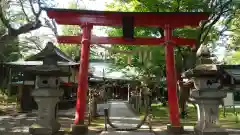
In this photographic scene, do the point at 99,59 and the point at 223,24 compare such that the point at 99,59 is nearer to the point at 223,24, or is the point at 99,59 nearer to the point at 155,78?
the point at 155,78

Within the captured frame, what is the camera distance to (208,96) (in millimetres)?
10359

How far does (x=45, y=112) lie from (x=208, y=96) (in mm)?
6255

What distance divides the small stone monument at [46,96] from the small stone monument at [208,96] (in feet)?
17.6

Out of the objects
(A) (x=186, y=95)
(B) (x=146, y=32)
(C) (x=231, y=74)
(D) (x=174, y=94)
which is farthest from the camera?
(C) (x=231, y=74)

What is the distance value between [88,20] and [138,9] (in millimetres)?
8698

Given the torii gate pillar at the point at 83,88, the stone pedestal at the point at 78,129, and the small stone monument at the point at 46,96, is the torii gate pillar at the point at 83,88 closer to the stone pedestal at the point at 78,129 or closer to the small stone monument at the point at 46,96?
the stone pedestal at the point at 78,129

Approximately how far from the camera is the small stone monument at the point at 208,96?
408 inches

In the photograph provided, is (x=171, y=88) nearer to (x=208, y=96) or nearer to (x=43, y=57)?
(x=208, y=96)

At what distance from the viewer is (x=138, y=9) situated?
66.2 ft

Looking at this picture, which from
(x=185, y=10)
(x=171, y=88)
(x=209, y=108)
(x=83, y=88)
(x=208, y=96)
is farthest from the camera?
(x=185, y=10)

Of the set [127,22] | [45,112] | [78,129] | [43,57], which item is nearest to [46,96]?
[45,112]

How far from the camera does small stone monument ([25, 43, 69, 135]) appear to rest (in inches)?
428

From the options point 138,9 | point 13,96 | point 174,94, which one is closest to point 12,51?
point 13,96

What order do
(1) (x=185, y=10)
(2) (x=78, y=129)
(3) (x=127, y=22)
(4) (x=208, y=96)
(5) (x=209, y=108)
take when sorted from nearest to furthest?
(4) (x=208, y=96) < (5) (x=209, y=108) < (2) (x=78, y=129) < (3) (x=127, y=22) < (1) (x=185, y=10)
